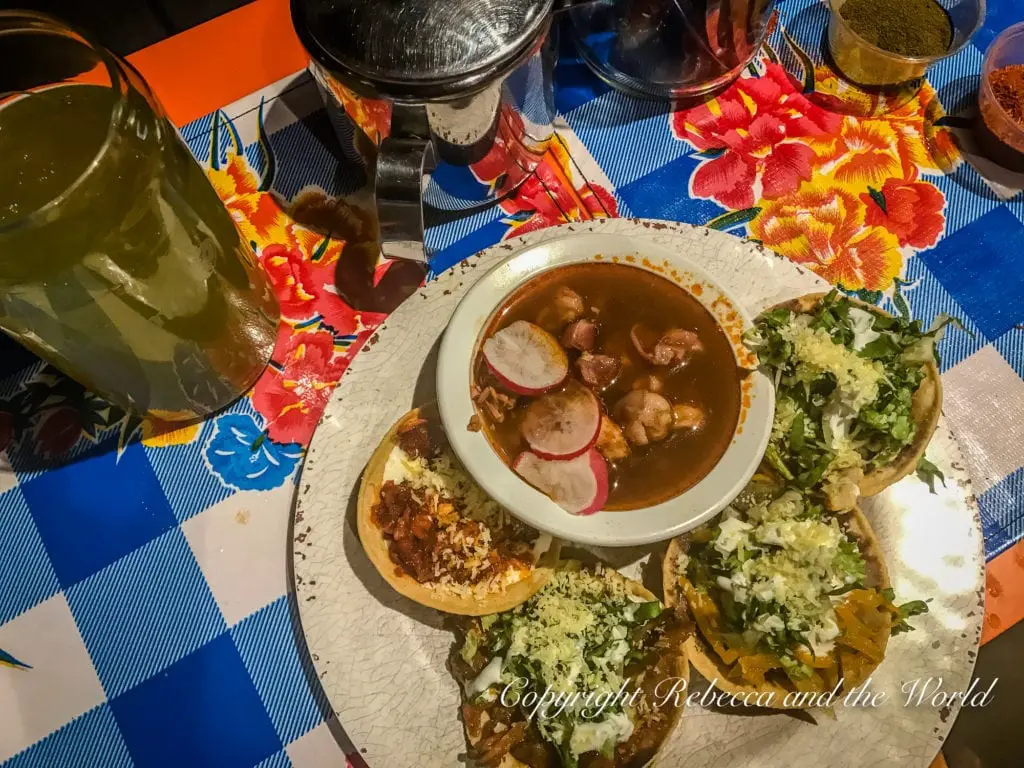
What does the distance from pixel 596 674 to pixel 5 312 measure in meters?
1.46

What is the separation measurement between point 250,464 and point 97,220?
82cm

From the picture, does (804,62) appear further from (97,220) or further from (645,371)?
(97,220)

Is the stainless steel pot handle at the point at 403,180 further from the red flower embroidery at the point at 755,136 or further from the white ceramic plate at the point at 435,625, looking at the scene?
the red flower embroidery at the point at 755,136

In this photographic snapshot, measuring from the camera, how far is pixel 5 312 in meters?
1.42

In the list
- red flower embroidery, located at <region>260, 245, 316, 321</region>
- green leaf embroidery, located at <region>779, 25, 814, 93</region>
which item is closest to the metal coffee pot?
red flower embroidery, located at <region>260, 245, 316, 321</region>

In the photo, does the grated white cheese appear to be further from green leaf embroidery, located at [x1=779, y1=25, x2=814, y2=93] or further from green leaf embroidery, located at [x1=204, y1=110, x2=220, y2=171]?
green leaf embroidery, located at [x1=779, y1=25, x2=814, y2=93]

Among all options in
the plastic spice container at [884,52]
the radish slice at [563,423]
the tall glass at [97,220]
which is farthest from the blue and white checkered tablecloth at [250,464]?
the radish slice at [563,423]

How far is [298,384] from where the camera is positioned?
207 cm

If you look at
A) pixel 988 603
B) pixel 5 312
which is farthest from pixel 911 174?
pixel 5 312

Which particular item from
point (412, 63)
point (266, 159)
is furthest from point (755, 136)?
point (266, 159)

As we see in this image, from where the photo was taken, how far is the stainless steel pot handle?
5.24 feet

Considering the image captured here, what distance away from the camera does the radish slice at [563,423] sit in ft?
5.71

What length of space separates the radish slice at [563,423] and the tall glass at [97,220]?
0.81m

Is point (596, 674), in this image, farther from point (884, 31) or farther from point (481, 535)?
point (884, 31)
